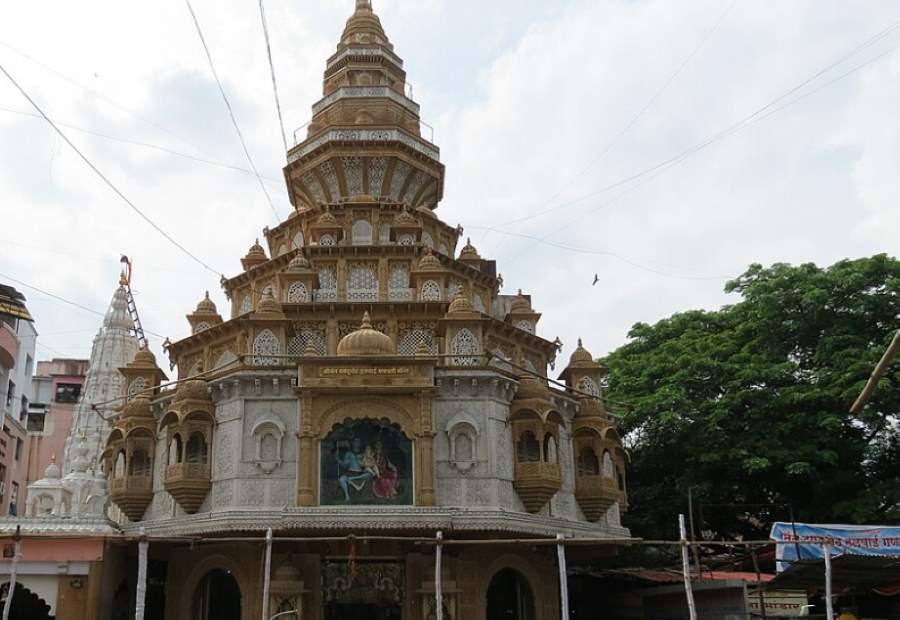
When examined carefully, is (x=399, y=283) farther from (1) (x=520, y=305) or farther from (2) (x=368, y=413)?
(2) (x=368, y=413)

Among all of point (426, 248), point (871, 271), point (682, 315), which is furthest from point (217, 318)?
point (871, 271)

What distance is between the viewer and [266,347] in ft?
85.5

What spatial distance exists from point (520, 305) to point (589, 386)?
443cm

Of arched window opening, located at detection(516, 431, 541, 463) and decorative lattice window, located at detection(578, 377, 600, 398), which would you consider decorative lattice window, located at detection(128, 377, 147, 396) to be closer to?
arched window opening, located at detection(516, 431, 541, 463)

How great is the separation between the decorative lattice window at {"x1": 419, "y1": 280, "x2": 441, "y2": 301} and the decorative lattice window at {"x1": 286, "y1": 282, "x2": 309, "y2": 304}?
147 inches

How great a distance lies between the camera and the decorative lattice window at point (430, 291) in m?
28.0

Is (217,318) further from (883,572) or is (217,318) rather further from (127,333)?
(883,572)

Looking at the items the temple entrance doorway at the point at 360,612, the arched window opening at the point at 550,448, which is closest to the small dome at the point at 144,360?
the temple entrance doorway at the point at 360,612

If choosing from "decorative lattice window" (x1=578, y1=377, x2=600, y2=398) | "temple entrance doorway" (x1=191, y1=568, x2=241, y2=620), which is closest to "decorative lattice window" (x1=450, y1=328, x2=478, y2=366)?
"decorative lattice window" (x1=578, y1=377, x2=600, y2=398)

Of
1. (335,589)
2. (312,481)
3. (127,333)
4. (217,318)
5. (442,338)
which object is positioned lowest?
(335,589)

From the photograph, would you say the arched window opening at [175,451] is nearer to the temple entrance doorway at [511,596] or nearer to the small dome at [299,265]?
the small dome at [299,265]

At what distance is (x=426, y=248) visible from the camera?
29.4 metres

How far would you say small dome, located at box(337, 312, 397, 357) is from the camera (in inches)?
958

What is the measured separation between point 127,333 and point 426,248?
20769mm
